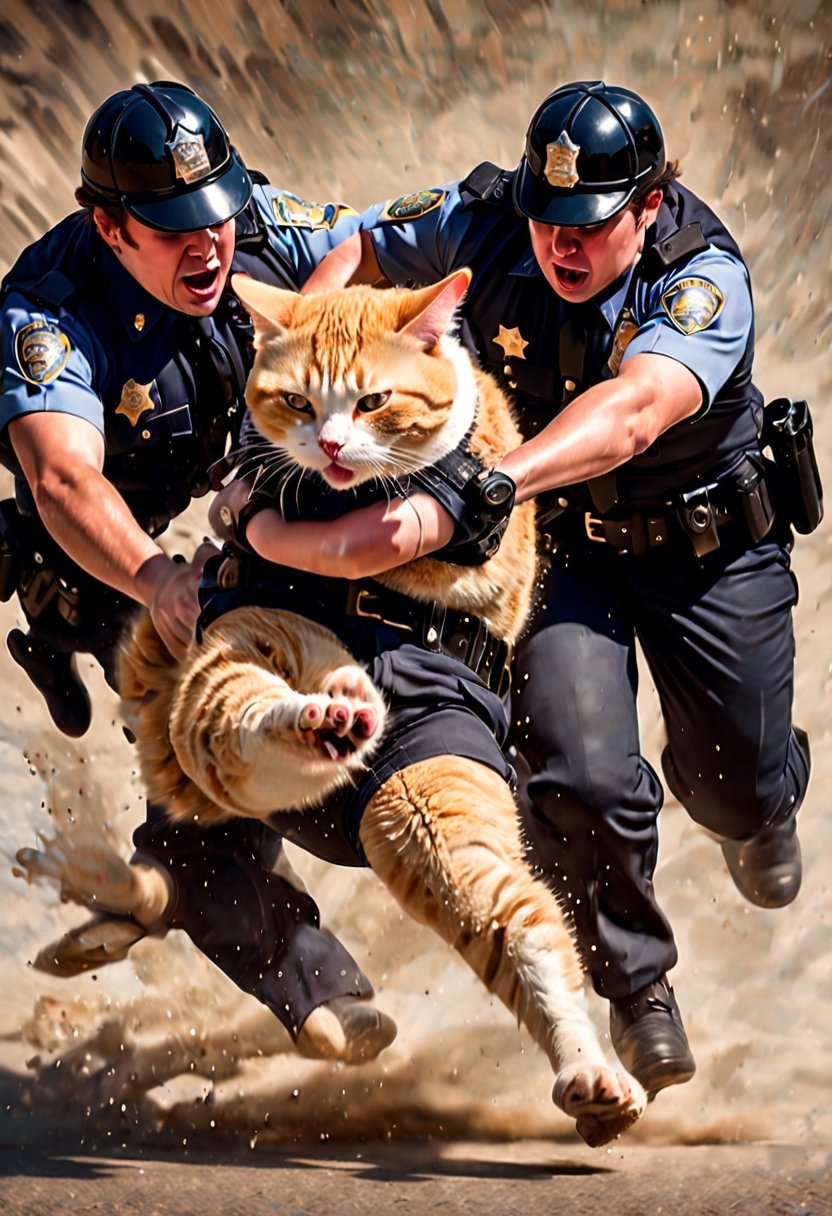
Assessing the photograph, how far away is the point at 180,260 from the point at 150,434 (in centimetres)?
55

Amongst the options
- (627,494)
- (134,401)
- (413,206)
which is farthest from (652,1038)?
(413,206)

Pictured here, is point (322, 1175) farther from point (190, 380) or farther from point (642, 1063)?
point (190, 380)

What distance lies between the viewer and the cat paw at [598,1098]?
370 cm

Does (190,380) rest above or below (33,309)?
below

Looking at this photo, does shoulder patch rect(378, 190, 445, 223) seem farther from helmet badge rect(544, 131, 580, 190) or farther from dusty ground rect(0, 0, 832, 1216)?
dusty ground rect(0, 0, 832, 1216)

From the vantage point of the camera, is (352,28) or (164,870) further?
(352,28)

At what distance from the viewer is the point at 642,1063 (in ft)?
16.3

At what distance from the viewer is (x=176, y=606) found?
433 cm

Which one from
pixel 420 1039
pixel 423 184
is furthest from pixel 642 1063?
pixel 423 184

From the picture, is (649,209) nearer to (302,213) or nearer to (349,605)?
(302,213)

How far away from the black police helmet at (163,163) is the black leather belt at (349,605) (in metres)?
0.97

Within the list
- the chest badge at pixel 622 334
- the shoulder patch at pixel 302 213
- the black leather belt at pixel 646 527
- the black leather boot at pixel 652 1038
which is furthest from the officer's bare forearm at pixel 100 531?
the black leather boot at pixel 652 1038

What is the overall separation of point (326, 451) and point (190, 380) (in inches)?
52.5

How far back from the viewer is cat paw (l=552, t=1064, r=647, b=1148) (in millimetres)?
3703
